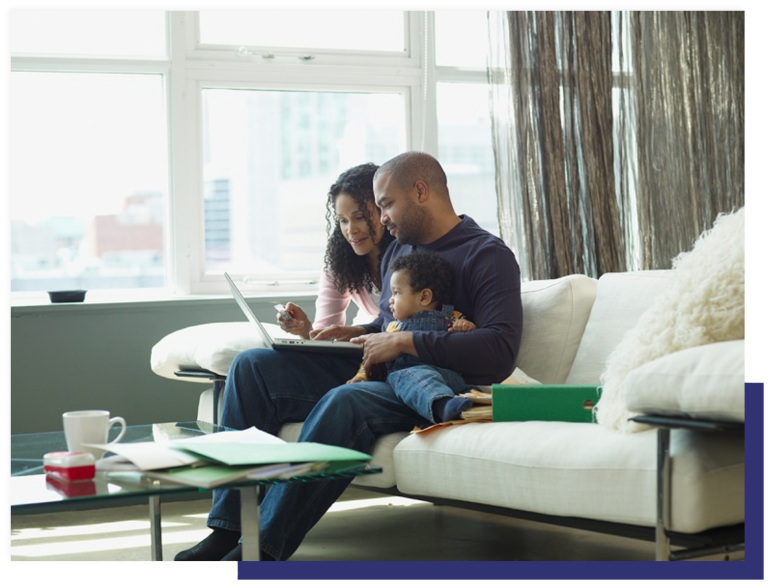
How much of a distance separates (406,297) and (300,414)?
382 millimetres

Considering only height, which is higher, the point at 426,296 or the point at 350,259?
the point at 350,259

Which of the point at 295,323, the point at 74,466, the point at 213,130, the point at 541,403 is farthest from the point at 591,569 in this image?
the point at 213,130

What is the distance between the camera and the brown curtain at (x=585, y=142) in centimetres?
343

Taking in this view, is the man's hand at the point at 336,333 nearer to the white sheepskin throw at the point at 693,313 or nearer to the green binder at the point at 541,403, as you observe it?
the green binder at the point at 541,403

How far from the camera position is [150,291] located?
11.5 ft

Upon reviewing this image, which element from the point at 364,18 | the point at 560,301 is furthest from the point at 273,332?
the point at 364,18

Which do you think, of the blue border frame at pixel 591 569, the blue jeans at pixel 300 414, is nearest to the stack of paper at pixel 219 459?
the blue border frame at pixel 591 569

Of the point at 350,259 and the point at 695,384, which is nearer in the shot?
the point at 695,384

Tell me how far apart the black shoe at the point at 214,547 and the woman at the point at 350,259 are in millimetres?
681

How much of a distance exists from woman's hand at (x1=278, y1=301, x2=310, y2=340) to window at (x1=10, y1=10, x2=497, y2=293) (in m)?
0.90

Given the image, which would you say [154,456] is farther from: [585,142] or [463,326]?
[585,142]

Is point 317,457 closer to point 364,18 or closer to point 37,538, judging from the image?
point 37,538

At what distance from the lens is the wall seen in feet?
10.4

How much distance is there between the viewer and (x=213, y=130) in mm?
3494
